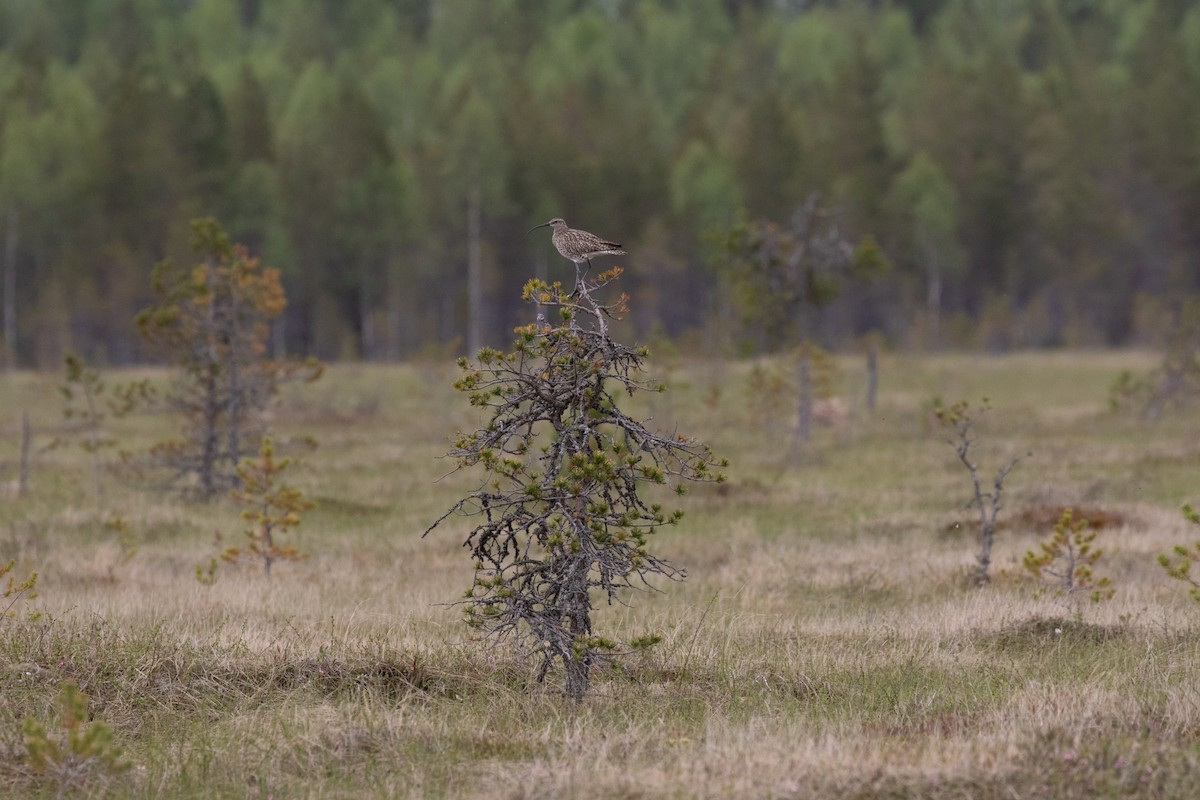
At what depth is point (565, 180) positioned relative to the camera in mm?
63750

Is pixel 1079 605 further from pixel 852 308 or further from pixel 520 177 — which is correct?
pixel 852 308

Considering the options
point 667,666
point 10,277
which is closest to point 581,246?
point 667,666

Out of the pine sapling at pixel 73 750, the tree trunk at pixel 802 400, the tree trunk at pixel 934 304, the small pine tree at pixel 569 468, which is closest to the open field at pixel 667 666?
the pine sapling at pixel 73 750

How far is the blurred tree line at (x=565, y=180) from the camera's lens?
188 feet

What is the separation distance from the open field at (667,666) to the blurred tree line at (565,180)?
36837mm

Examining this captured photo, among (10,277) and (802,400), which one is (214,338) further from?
(10,277)

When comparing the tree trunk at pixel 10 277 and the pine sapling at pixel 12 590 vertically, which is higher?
the tree trunk at pixel 10 277

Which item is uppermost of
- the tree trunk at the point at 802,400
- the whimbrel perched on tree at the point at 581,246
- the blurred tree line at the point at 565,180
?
the blurred tree line at the point at 565,180

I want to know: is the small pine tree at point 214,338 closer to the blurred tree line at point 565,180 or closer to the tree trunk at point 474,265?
the blurred tree line at point 565,180

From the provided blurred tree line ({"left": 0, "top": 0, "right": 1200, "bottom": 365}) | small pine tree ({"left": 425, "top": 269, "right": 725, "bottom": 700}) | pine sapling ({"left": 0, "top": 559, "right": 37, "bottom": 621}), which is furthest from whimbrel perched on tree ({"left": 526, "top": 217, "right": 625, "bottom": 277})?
blurred tree line ({"left": 0, "top": 0, "right": 1200, "bottom": 365})

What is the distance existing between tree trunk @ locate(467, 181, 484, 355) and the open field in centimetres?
4032

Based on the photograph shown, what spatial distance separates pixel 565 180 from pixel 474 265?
7816 mm

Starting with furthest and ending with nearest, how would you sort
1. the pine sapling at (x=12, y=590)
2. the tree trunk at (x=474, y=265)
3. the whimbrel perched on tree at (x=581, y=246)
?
the tree trunk at (x=474, y=265), the whimbrel perched on tree at (x=581, y=246), the pine sapling at (x=12, y=590)

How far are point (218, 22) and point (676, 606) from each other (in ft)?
291
